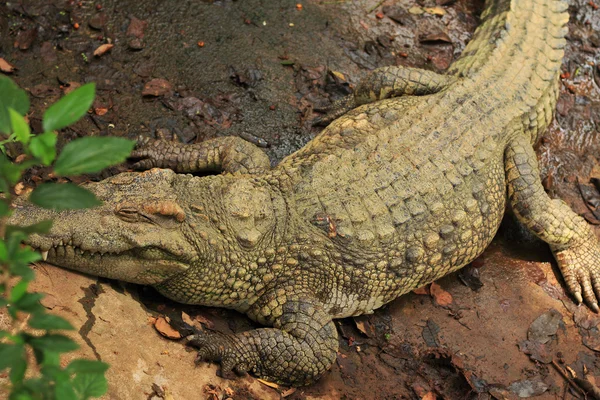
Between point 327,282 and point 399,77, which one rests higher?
point 399,77

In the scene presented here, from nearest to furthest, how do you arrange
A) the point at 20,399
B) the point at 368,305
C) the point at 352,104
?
the point at 20,399, the point at 368,305, the point at 352,104

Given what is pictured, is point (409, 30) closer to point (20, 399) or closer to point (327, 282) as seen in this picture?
point (327, 282)

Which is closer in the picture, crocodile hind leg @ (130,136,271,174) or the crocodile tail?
crocodile hind leg @ (130,136,271,174)

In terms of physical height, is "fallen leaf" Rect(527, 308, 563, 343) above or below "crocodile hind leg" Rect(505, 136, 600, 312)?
below

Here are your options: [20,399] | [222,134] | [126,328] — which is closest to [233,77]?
[222,134]

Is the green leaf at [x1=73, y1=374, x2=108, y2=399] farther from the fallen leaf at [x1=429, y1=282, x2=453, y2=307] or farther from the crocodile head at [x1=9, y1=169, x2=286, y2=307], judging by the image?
the fallen leaf at [x1=429, y1=282, x2=453, y2=307]

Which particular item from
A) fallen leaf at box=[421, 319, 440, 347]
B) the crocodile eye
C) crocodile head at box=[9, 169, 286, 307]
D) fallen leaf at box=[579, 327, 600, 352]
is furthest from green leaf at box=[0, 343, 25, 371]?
fallen leaf at box=[579, 327, 600, 352]

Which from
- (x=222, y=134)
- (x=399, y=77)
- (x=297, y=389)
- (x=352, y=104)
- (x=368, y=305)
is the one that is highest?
(x=399, y=77)
